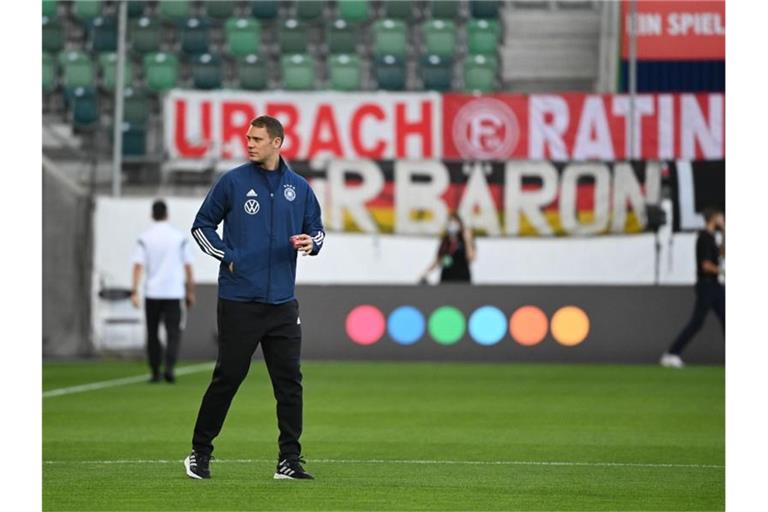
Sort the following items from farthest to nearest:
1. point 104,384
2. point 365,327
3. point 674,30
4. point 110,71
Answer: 1. point 110,71
2. point 674,30
3. point 365,327
4. point 104,384

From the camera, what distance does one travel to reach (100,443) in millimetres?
12711

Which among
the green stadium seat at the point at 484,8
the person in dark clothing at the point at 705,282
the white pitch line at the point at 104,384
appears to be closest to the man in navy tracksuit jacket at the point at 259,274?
the white pitch line at the point at 104,384

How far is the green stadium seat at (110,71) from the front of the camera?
32406mm

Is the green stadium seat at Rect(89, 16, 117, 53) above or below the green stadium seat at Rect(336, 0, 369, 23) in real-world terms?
below

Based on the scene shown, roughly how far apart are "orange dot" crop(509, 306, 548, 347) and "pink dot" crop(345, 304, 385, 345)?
1796 mm

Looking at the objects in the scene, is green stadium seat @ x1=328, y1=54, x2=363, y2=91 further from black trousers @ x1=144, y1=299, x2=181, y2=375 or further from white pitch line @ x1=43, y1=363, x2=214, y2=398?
black trousers @ x1=144, y1=299, x2=181, y2=375

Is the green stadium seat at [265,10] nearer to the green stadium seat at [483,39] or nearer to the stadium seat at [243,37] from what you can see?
the stadium seat at [243,37]

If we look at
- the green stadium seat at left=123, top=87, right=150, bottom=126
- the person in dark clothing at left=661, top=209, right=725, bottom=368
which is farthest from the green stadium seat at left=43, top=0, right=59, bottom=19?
the person in dark clothing at left=661, top=209, right=725, bottom=368

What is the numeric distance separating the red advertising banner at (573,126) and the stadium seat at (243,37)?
7.05m

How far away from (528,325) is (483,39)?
991cm

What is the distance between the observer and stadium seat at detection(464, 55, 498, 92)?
31734 mm

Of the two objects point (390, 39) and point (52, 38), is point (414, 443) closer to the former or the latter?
point (390, 39)

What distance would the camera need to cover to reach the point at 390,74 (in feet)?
105

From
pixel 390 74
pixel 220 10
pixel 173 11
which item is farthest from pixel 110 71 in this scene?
pixel 390 74
